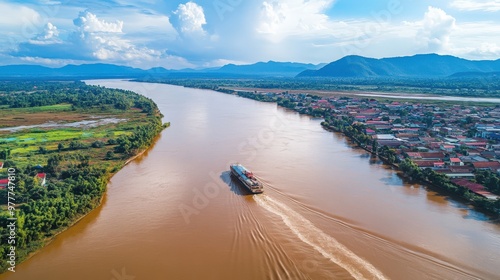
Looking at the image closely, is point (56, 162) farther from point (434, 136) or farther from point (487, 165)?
point (434, 136)

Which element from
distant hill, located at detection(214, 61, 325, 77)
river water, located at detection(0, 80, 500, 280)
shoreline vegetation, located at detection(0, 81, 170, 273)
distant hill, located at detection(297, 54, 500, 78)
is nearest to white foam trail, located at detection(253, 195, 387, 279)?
river water, located at detection(0, 80, 500, 280)

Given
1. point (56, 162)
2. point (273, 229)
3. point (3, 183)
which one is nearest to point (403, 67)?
point (56, 162)

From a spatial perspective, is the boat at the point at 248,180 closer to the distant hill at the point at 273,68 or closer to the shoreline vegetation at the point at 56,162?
the shoreline vegetation at the point at 56,162

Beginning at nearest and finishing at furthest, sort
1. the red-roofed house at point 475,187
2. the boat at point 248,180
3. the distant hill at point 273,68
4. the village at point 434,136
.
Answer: the red-roofed house at point 475,187
the boat at point 248,180
the village at point 434,136
the distant hill at point 273,68

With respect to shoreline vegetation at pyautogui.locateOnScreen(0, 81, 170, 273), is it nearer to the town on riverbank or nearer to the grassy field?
the grassy field

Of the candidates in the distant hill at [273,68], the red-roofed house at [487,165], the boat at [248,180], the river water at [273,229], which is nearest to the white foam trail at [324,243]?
the river water at [273,229]

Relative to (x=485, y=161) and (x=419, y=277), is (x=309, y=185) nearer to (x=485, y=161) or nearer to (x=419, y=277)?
(x=419, y=277)
